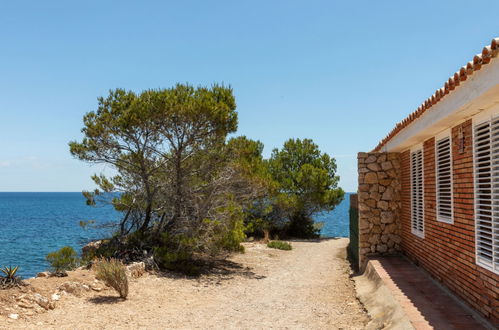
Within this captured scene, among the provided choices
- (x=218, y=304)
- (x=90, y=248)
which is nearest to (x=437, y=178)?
(x=218, y=304)

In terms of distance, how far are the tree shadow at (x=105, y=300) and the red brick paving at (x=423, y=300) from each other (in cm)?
467

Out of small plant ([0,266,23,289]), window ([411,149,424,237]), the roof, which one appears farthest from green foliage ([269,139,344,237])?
small plant ([0,266,23,289])

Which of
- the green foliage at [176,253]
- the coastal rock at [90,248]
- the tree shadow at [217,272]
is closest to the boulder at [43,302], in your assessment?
the tree shadow at [217,272]

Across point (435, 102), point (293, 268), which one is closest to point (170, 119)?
point (293, 268)

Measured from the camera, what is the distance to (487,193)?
18.0 feet

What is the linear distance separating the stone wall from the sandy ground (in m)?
1.14

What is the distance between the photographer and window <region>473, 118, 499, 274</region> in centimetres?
509

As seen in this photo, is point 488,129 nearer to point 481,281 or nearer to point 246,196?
point 481,281

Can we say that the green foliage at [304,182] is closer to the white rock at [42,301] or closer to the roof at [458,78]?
the roof at [458,78]

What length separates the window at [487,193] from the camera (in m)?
5.09

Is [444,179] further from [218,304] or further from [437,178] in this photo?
[218,304]

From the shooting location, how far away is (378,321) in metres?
6.20

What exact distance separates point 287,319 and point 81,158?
23.4ft

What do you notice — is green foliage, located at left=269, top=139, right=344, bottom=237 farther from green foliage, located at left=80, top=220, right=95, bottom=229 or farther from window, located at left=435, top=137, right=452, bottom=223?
window, located at left=435, top=137, right=452, bottom=223
